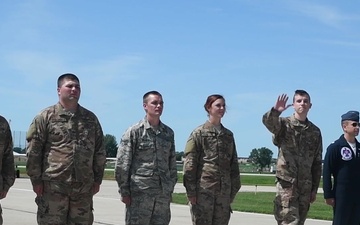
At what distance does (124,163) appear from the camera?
8.35m

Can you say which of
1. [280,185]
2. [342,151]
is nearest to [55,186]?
[280,185]

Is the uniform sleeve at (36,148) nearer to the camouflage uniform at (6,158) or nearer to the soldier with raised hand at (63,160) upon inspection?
the soldier with raised hand at (63,160)

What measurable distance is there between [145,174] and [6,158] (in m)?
1.59

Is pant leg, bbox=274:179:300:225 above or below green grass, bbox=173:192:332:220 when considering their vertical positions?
above

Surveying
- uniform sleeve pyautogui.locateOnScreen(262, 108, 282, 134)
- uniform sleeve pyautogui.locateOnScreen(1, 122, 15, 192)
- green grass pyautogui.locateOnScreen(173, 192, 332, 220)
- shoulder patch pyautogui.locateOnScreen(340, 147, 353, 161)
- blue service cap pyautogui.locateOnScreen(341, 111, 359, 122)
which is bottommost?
green grass pyautogui.locateOnScreen(173, 192, 332, 220)

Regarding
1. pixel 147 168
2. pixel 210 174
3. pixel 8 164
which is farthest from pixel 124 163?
pixel 8 164

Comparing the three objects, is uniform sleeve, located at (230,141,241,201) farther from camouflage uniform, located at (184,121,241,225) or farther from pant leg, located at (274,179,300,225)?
pant leg, located at (274,179,300,225)

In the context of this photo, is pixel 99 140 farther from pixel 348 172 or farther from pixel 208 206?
pixel 348 172

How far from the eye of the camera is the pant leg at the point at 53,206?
7.65 meters

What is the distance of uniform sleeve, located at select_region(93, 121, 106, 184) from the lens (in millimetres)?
7980

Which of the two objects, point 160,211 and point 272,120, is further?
point 272,120

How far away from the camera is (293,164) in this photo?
941 centimetres

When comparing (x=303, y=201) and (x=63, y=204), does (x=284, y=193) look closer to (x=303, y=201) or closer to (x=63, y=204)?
(x=303, y=201)

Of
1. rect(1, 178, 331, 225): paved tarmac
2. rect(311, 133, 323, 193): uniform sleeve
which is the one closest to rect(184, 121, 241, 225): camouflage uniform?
rect(311, 133, 323, 193): uniform sleeve
